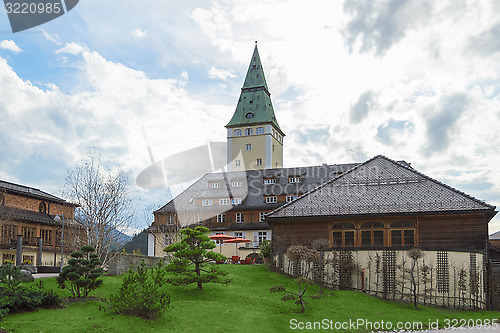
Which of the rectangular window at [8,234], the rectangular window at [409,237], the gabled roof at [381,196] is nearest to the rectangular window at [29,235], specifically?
the rectangular window at [8,234]

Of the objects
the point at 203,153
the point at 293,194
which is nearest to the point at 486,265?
the point at 293,194

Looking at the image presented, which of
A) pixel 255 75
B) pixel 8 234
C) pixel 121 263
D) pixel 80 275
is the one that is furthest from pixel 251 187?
pixel 80 275

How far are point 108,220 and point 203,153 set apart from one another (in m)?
23.6

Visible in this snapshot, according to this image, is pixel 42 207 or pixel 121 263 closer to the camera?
pixel 121 263

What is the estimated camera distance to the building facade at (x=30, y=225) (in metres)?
47.3

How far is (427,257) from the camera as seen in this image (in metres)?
25.8

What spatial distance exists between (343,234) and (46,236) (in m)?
36.5

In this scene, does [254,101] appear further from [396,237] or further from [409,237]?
[409,237]

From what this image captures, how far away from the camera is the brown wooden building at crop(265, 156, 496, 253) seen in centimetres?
2875

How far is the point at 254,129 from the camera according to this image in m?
84.8

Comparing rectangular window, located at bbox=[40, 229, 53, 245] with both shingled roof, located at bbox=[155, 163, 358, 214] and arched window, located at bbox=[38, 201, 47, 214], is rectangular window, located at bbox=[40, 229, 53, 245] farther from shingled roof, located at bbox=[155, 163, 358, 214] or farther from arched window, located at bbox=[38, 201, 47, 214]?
shingled roof, located at bbox=[155, 163, 358, 214]

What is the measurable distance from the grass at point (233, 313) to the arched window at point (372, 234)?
195 inches

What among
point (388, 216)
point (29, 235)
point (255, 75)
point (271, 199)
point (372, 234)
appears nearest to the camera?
point (388, 216)

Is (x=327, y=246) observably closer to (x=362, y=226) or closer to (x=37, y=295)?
(x=362, y=226)
